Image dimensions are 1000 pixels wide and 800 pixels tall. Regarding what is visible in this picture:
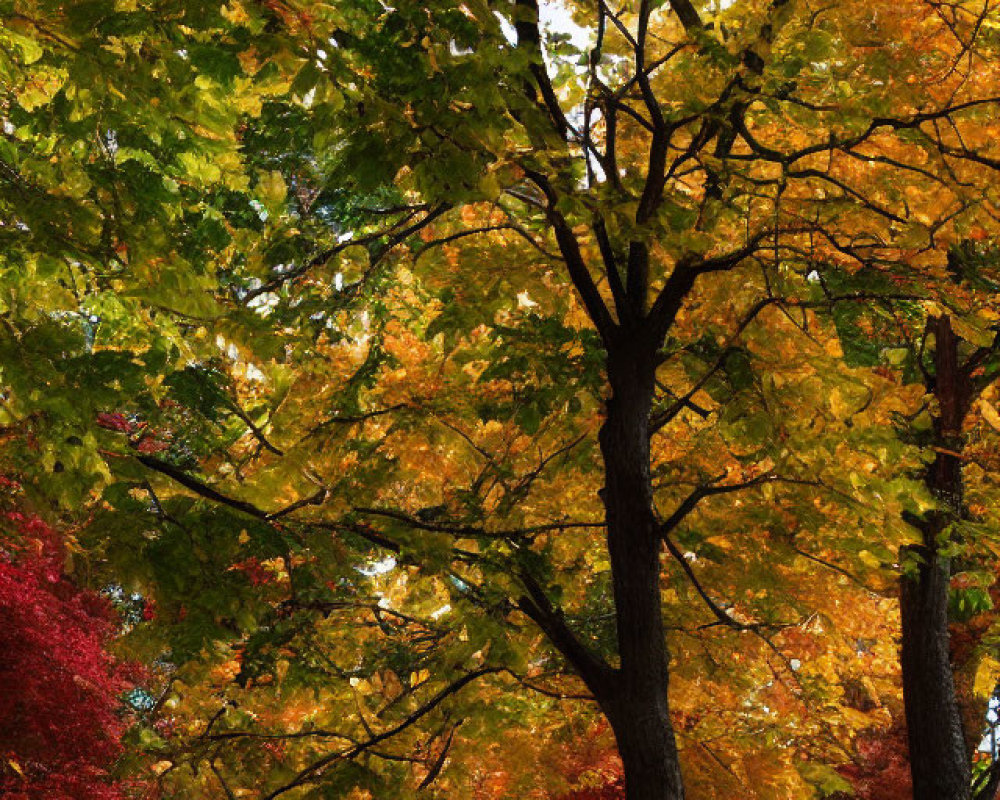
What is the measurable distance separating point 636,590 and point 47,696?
287 inches

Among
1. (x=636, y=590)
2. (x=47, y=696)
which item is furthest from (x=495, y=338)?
(x=47, y=696)

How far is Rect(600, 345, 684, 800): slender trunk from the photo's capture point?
413 cm

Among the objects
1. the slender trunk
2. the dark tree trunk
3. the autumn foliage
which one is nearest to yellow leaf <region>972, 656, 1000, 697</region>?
the dark tree trunk

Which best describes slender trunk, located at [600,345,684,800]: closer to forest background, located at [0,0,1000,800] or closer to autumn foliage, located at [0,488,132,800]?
forest background, located at [0,0,1000,800]

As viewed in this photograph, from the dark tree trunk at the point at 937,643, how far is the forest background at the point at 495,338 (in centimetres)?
2

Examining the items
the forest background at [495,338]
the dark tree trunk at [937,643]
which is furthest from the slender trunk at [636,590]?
the dark tree trunk at [937,643]

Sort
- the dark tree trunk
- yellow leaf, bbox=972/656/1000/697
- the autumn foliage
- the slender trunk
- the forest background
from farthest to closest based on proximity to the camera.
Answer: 1. the autumn foliage
2. yellow leaf, bbox=972/656/1000/697
3. the dark tree trunk
4. the slender trunk
5. the forest background

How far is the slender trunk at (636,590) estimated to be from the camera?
4.13 m

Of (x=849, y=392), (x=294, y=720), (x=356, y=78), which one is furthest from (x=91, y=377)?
(x=294, y=720)

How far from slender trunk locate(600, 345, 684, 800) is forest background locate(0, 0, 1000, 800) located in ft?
0.05

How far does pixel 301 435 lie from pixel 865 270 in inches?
109

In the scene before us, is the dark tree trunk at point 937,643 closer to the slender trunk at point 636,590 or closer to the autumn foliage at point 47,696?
the slender trunk at point 636,590

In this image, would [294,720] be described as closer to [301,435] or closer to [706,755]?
[706,755]

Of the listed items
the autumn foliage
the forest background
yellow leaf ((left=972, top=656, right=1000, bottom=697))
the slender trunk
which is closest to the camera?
the forest background
